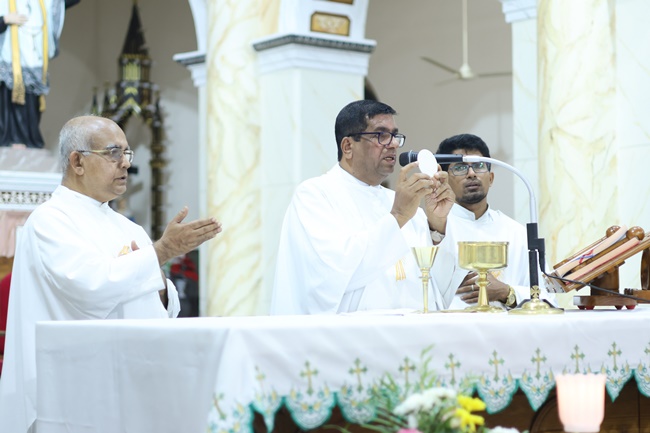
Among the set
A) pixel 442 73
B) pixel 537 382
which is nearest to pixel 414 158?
→ pixel 537 382

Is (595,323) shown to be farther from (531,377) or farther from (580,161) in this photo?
(580,161)

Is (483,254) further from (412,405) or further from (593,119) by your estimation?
(593,119)

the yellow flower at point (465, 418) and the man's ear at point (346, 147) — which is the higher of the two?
the man's ear at point (346, 147)

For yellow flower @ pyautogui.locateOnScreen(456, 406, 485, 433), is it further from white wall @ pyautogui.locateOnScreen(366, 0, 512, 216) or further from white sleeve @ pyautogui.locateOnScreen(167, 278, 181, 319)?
white wall @ pyautogui.locateOnScreen(366, 0, 512, 216)

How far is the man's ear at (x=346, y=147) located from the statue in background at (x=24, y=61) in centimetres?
584

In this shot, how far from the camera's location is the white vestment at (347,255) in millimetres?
4164

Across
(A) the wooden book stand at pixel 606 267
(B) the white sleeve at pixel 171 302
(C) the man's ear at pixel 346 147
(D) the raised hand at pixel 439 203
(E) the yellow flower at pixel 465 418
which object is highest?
(C) the man's ear at pixel 346 147

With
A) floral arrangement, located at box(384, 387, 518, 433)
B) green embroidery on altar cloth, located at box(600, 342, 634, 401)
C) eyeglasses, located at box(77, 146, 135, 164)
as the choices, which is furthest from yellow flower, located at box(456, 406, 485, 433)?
eyeglasses, located at box(77, 146, 135, 164)

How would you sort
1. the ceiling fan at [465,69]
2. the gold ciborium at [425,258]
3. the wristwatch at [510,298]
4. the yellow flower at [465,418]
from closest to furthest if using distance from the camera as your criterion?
the yellow flower at [465,418] < the gold ciborium at [425,258] < the wristwatch at [510,298] < the ceiling fan at [465,69]

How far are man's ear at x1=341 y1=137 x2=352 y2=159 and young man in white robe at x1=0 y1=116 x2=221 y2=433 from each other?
35.9 inches

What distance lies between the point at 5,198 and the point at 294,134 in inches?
95.2

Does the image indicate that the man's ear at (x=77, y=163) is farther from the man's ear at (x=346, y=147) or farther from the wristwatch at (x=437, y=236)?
the wristwatch at (x=437, y=236)

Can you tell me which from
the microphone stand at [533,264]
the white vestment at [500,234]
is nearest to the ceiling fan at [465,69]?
the white vestment at [500,234]

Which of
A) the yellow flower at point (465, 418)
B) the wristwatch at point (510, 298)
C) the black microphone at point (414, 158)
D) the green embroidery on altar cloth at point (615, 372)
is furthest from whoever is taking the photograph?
the wristwatch at point (510, 298)
